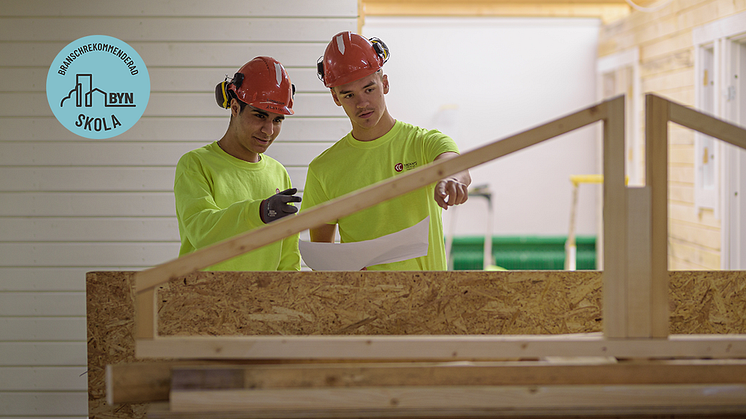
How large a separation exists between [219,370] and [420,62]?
Result: 5.09 meters

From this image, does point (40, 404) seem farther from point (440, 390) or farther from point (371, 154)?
point (440, 390)

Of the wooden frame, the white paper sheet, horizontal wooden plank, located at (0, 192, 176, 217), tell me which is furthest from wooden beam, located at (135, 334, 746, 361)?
horizontal wooden plank, located at (0, 192, 176, 217)

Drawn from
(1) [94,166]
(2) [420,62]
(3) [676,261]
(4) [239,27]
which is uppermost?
(2) [420,62]

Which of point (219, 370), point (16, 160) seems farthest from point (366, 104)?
point (16, 160)

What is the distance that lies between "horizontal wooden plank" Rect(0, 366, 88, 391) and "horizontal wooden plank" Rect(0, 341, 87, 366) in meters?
0.03

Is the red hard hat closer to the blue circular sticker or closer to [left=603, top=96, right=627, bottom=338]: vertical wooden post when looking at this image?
[left=603, top=96, right=627, bottom=338]: vertical wooden post

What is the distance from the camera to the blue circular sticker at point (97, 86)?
2898 mm

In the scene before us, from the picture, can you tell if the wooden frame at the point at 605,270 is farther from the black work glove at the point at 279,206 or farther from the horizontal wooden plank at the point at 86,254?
the horizontal wooden plank at the point at 86,254

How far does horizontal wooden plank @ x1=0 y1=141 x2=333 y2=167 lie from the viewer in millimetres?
2938

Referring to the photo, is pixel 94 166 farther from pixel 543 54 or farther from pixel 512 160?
pixel 543 54

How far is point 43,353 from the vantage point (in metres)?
2.97

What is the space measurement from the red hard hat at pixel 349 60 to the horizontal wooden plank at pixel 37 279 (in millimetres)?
1871

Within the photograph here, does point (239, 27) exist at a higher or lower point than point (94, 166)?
higher

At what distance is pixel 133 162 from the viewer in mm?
2963
